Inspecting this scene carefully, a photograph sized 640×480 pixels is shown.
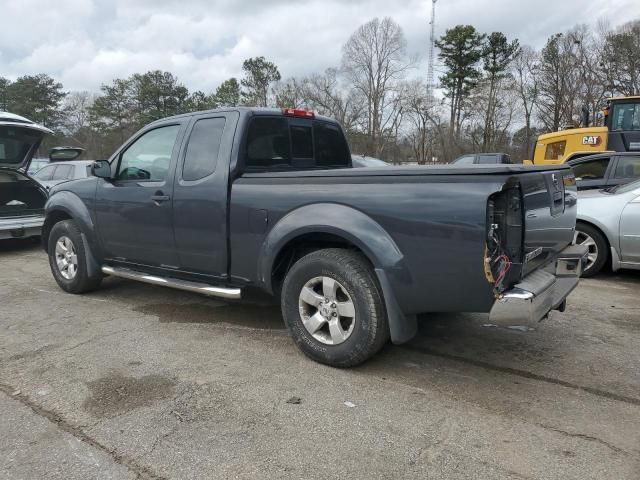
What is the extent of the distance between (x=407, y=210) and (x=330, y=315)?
3.22 ft

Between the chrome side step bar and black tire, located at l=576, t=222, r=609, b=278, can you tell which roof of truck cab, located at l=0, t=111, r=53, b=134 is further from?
black tire, located at l=576, t=222, r=609, b=278

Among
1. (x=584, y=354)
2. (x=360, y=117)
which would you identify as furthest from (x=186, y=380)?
(x=360, y=117)

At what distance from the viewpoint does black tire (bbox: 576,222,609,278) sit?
21.0 feet

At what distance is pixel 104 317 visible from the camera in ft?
16.1

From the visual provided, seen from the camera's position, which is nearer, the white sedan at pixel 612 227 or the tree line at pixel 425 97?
the white sedan at pixel 612 227

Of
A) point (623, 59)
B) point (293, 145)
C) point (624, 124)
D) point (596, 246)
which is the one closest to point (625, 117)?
point (624, 124)

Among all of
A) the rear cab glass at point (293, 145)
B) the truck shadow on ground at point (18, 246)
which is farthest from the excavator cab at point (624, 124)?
the truck shadow on ground at point (18, 246)

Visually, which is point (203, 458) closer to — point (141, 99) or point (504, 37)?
point (504, 37)

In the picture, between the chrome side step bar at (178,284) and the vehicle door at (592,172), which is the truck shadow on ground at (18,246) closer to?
the chrome side step bar at (178,284)

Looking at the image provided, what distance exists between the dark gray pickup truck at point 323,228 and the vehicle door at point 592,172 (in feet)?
15.5

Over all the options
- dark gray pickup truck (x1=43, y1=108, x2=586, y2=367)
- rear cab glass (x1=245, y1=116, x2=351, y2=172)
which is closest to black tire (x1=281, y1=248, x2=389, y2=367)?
dark gray pickup truck (x1=43, y1=108, x2=586, y2=367)

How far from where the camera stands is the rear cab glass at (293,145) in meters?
4.36

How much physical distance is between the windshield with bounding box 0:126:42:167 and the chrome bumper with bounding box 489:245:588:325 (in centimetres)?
815

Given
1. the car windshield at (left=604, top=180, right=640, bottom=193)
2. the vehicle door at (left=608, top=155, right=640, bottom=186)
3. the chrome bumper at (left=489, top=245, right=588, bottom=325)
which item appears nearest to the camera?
the chrome bumper at (left=489, top=245, right=588, bottom=325)
